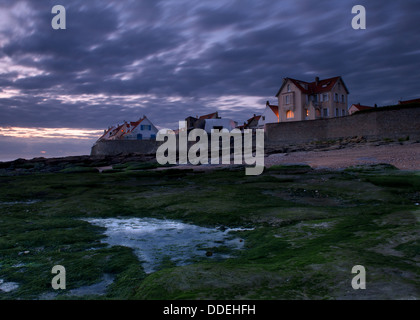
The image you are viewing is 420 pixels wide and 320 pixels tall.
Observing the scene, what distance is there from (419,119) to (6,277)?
153ft

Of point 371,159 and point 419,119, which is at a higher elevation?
point 419,119

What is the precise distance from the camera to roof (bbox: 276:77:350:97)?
204 ft

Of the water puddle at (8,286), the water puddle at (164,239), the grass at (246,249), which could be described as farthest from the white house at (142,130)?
the water puddle at (8,286)

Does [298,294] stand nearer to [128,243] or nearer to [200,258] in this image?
[200,258]

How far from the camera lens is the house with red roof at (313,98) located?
6181 centimetres

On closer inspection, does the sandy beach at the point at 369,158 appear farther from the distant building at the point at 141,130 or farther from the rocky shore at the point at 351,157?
the distant building at the point at 141,130

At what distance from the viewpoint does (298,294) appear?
128 inches

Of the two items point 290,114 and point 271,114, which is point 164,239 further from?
point 271,114
